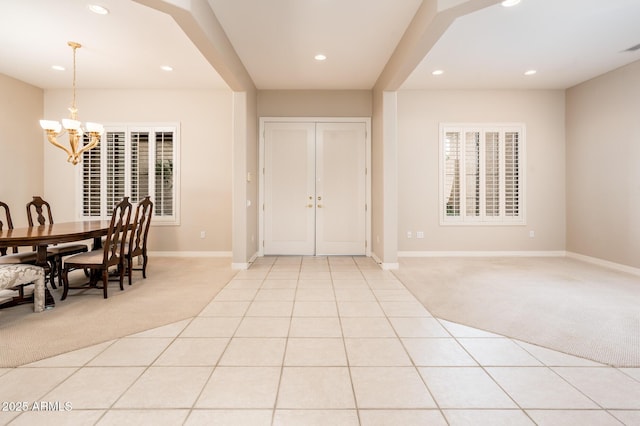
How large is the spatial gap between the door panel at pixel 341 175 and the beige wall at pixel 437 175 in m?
0.74

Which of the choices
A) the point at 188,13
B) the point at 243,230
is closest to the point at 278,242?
the point at 243,230

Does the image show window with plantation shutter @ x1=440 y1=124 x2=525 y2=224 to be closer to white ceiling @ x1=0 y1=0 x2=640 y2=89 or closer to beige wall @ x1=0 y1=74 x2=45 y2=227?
white ceiling @ x1=0 y1=0 x2=640 y2=89

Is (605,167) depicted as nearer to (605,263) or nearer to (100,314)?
(605,263)

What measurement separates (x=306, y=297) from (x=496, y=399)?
2054 millimetres

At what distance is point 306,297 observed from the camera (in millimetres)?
3428

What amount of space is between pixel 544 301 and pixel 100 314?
4471mm

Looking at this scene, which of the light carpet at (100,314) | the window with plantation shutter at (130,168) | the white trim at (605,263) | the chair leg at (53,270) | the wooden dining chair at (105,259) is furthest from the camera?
the window with plantation shutter at (130,168)

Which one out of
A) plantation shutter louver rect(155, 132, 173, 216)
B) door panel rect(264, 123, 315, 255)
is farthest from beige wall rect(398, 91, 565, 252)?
plantation shutter louver rect(155, 132, 173, 216)

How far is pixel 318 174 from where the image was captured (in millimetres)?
5781

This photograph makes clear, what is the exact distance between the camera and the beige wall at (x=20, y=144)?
506cm

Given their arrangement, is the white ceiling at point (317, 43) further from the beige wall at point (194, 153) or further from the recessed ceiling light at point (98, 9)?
the beige wall at point (194, 153)

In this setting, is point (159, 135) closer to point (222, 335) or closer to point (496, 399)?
point (222, 335)

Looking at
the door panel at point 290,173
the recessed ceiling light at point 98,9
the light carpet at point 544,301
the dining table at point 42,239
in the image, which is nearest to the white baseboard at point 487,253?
the light carpet at point 544,301

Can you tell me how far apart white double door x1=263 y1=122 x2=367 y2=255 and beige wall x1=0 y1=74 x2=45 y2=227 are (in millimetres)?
4025
